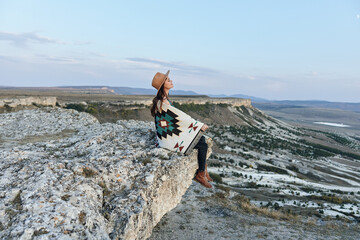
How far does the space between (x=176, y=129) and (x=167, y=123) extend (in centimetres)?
31

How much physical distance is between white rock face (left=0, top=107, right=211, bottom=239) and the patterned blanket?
0.29 metres

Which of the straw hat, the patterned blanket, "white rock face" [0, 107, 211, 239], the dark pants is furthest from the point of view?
the dark pants

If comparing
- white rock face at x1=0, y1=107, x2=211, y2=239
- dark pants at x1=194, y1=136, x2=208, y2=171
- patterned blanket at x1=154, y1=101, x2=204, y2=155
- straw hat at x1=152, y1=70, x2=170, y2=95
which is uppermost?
straw hat at x1=152, y1=70, x2=170, y2=95

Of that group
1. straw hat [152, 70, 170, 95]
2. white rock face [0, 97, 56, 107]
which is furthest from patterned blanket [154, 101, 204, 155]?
white rock face [0, 97, 56, 107]

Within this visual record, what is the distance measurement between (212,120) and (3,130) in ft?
155

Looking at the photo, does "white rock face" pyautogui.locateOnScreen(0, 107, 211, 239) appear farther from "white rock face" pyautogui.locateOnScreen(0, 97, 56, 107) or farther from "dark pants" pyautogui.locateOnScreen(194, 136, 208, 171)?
"white rock face" pyautogui.locateOnScreen(0, 97, 56, 107)

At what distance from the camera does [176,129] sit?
641 centimetres

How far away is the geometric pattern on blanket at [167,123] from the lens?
6.30 meters

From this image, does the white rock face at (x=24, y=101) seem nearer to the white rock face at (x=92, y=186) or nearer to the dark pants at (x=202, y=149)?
the white rock face at (x=92, y=186)

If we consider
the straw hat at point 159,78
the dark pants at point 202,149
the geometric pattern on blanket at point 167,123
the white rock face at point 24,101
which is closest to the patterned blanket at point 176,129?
the geometric pattern on blanket at point 167,123

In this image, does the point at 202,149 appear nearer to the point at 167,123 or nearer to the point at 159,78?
the point at 167,123

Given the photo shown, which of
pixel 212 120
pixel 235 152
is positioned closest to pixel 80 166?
pixel 235 152

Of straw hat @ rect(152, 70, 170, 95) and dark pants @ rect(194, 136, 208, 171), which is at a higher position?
straw hat @ rect(152, 70, 170, 95)

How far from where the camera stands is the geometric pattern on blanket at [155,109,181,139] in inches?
248
